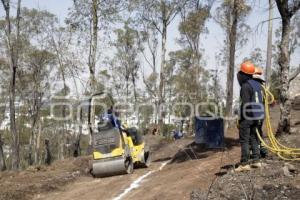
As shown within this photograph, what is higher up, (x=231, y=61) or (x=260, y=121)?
(x=231, y=61)

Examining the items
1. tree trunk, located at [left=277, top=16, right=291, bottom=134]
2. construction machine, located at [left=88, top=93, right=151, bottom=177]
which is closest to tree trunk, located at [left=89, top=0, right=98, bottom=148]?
construction machine, located at [left=88, top=93, right=151, bottom=177]

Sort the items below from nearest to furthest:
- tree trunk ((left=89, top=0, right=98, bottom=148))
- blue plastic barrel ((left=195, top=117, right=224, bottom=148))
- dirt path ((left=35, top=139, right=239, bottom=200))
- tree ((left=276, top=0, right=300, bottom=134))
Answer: dirt path ((left=35, top=139, right=239, bottom=200)) < tree ((left=276, top=0, right=300, bottom=134)) < blue plastic barrel ((left=195, top=117, right=224, bottom=148)) < tree trunk ((left=89, top=0, right=98, bottom=148))

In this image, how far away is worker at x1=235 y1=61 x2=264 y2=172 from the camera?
8516 mm

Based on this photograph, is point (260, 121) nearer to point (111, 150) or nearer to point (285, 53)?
point (285, 53)

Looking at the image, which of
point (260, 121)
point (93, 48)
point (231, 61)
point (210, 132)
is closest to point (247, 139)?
point (260, 121)

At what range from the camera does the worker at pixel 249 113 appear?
8516 millimetres

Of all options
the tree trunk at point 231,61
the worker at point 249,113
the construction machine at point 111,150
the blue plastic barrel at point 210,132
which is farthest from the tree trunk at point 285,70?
the tree trunk at point 231,61

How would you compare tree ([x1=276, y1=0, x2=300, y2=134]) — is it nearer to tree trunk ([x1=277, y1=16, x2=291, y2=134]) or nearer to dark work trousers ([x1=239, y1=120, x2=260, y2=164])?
tree trunk ([x1=277, y1=16, x2=291, y2=134])

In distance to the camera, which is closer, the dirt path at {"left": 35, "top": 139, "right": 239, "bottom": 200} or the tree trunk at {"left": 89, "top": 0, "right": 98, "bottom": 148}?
the dirt path at {"left": 35, "top": 139, "right": 239, "bottom": 200}

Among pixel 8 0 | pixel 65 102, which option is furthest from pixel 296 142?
pixel 65 102

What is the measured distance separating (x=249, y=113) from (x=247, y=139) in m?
0.47

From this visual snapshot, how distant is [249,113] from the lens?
8562 mm

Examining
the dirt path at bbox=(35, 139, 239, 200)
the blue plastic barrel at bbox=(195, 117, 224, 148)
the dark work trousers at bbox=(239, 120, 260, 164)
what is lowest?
the dirt path at bbox=(35, 139, 239, 200)

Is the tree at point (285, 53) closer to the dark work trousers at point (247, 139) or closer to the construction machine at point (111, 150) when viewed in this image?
the dark work trousers at point (247, 139)
